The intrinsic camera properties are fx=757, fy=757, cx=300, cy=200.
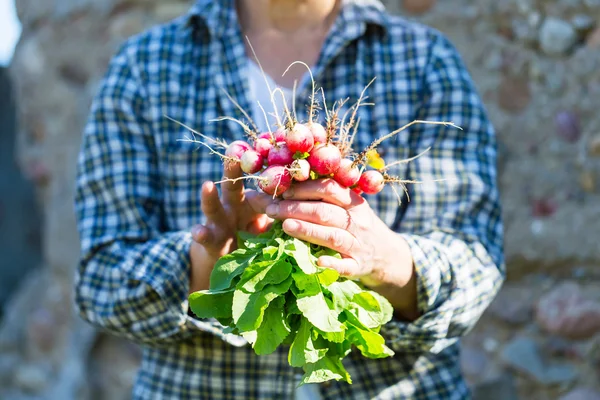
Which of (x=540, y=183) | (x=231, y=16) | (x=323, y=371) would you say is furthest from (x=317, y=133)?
(x=540, y=183)

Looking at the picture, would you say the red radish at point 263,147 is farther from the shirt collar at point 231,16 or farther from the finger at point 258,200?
the shirt collar at point 231,16

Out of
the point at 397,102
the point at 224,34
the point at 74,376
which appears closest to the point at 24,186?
the point at 74,376

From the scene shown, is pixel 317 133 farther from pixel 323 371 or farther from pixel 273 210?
pixel 323 371

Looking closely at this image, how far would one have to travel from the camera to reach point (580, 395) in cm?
190

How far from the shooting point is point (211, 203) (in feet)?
4.04

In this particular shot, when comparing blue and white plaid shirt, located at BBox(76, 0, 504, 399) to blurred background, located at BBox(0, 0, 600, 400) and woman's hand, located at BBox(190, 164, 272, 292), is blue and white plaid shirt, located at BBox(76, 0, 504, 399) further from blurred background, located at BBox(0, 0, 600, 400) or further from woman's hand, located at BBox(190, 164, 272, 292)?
blurred background, located at BBox(0, 0, 600, 400)

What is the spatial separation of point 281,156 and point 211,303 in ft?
0.83

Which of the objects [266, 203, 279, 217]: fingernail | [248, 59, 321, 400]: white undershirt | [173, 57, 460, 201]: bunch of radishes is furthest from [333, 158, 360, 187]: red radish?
[248, 59, 321, 400]: white undershirt

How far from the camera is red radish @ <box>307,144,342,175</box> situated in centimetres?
113

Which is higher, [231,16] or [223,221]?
[231,16]

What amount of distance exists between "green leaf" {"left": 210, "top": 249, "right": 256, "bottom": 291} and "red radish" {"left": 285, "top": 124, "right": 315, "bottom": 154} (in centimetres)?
18

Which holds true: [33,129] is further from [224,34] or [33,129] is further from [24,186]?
[224,34]

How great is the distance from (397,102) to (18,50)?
6.13 feet

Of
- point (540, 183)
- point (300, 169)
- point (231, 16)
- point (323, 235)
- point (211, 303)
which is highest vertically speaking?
point (231, 16)
